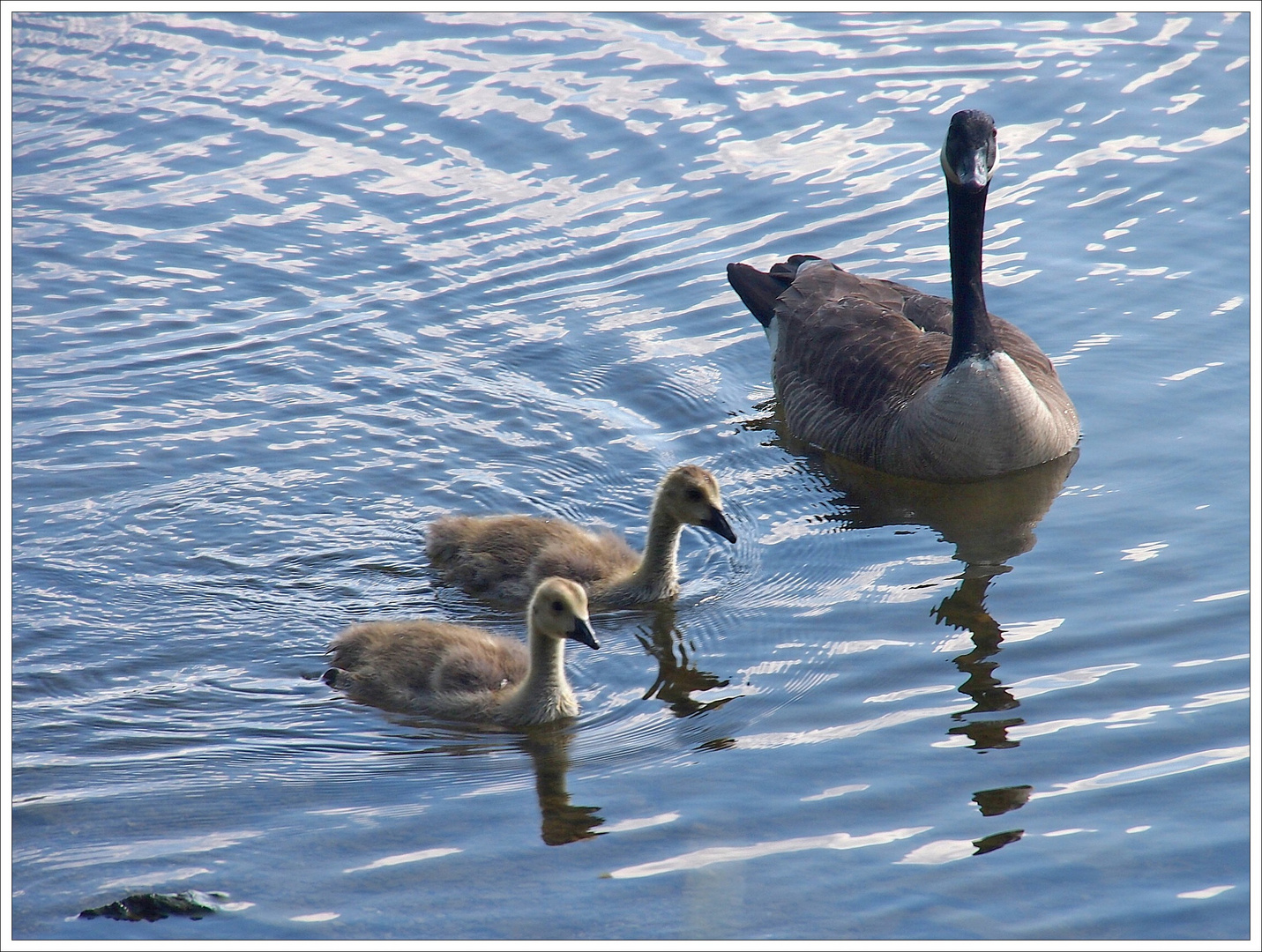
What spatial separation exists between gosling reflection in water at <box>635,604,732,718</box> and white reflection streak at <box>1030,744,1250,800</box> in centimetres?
180

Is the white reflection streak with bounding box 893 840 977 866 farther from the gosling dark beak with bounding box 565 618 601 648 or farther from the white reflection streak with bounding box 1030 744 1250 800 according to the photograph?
the gosling dark beak with bounding box 565 618 601 648

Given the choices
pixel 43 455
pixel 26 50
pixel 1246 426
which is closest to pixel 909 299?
pixel 1246 426

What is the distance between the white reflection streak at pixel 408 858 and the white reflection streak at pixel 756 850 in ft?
2.47

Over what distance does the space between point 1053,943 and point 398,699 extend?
11.3 feet

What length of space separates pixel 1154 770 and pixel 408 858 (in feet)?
11.6

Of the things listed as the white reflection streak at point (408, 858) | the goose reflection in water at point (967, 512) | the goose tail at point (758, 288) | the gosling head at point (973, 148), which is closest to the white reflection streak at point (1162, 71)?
the goose tail at point (758, 288)

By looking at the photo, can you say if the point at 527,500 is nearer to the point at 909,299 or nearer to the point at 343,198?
the point at 909,299

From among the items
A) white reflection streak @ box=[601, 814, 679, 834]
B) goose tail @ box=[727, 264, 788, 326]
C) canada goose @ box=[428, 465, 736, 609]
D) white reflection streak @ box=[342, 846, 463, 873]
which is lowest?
white reflection streak @ box=[601, 814, 679, 834]

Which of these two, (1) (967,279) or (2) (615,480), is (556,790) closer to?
(2) (615,480)

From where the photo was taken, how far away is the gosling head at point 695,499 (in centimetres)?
823

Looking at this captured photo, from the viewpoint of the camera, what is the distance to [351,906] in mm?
6020

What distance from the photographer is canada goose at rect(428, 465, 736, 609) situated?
8.30 m

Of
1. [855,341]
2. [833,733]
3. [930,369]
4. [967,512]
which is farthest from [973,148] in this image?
[833,733]

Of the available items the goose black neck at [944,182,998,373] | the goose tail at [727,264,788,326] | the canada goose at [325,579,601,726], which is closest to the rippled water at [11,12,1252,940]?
the canada goose at [325,579,601,726]
